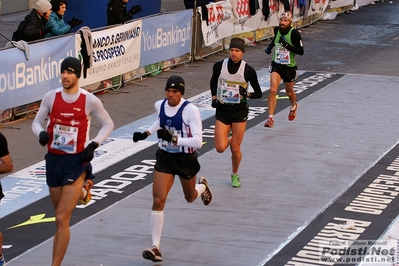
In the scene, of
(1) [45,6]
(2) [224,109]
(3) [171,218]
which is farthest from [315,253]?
(1) [45,6]

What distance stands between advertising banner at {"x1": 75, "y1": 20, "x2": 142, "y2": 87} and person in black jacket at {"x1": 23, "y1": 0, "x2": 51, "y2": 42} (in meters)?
0.71

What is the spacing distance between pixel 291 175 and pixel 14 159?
13.3 ft

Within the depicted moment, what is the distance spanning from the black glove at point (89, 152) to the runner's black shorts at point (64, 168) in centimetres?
13

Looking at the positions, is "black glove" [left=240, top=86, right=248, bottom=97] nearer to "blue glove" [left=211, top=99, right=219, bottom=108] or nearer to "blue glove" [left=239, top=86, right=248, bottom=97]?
"blue glove" [left=239, top=86, right=248, bottom=97]

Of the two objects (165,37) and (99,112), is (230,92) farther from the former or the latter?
(165,37)

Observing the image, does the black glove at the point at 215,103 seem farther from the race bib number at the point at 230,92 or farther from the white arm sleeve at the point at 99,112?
the white arm sleeve at the point at 99,112

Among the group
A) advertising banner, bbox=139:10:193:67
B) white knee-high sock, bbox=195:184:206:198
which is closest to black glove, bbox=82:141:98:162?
white knee-high sock, bbox=195:184:206:198

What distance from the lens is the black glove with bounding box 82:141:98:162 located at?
7629mm

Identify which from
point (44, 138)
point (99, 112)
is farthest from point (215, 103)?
point (44, 138)

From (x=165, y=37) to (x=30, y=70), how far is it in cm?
527

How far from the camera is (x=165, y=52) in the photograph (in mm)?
18844

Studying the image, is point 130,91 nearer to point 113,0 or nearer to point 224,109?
point 113,0

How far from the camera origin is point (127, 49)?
17125mm

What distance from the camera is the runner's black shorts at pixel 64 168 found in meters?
7.73
